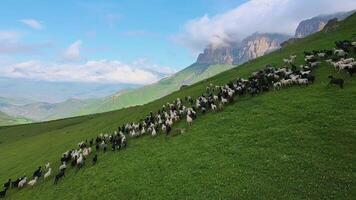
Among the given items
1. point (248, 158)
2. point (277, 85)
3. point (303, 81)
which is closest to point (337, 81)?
point (303, 81)

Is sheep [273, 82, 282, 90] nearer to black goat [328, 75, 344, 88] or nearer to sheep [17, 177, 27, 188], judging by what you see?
black goat [328, 75, 344, 88]

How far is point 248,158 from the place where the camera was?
130 ft

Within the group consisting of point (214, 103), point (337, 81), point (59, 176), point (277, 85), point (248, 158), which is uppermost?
point (277, 85)

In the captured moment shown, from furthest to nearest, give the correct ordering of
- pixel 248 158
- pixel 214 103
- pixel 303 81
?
pixel 214 103, pixel 303 81, pixel 248 158

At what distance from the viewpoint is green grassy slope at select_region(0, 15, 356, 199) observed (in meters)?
34.5

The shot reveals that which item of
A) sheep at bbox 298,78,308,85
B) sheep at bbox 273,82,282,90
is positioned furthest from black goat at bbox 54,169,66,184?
sheep at bbox 298,78,308,85

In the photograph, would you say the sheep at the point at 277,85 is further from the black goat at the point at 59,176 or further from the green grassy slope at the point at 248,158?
the black goat at the point at 59,176

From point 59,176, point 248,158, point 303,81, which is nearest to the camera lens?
point 248,158

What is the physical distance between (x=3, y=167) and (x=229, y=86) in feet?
153

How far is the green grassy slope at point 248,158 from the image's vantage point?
1357 inches

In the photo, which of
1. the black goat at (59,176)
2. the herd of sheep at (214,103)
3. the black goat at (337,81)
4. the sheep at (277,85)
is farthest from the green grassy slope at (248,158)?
the sheep at (277,85)

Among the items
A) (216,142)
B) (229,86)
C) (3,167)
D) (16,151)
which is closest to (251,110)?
(216,142)

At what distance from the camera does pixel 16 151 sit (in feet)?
310

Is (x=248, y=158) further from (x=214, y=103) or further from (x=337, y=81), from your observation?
(x=214, y=103)
